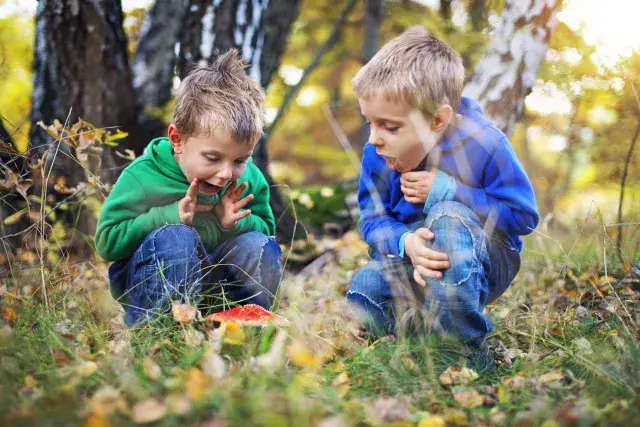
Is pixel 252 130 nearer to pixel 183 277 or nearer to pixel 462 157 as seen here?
pixel 183 277

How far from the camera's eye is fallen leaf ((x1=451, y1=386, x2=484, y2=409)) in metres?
2.00

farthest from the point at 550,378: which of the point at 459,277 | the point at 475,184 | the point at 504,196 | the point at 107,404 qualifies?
the point at 107,404

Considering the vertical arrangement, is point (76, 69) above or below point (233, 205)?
above

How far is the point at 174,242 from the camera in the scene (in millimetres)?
2664

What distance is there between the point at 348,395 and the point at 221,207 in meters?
1.20

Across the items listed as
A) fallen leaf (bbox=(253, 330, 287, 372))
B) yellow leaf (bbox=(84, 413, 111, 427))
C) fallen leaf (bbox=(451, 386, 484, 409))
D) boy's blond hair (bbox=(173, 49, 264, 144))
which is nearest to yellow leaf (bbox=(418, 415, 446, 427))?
fallen leaf (bbox=(451, 386, 484, 409))

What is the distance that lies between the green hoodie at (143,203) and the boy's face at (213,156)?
117 mm

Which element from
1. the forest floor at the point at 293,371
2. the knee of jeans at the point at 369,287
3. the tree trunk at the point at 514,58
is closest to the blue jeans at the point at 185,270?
the forest floor at the point at 293,371

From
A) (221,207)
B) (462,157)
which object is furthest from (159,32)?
(462,157)

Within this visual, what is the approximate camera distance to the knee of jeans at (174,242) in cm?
266

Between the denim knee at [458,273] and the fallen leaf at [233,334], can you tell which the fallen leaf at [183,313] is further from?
the denim knee at [458,273]

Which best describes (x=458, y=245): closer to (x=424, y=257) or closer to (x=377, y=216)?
(x=424, y=257)

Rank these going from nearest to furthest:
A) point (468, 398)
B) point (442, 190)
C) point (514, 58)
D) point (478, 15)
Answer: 1. point (468, 398)
2. point (442, 190)
3. point (514, 58)
4. point (478, 15)

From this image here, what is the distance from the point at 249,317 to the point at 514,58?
2.54 m
